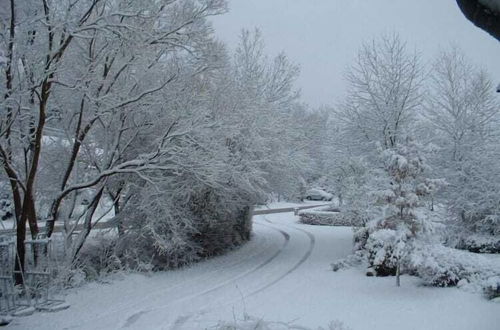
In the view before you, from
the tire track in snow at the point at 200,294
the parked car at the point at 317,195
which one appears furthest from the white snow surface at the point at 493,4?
the parked car at the point at 317,195

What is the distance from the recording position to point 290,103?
27.2m

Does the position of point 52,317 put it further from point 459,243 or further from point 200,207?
point 459,243

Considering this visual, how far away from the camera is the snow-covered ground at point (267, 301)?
7988 millimetres

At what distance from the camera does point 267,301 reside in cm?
984

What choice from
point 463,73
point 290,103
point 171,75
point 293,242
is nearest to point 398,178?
point 171,75

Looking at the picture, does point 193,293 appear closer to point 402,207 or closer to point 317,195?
point 402,207

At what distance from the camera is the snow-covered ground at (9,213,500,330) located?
7.99 m

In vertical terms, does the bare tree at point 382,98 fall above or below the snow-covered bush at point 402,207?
above

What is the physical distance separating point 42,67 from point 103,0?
2582 mm

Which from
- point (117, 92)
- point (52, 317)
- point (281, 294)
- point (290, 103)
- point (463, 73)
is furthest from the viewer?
point (290, 103)

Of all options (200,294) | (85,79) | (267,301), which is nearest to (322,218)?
(200,294)

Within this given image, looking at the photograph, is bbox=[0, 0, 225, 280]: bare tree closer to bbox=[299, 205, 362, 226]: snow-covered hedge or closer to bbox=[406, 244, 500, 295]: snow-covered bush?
bbox=[406, 244, 500, 295]: snow-covered bush

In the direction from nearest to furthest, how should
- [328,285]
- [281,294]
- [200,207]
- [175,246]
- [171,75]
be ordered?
1. [281,294]
2. [328,285]
3. [171,75]
4. [175,246]
5. [200,207]

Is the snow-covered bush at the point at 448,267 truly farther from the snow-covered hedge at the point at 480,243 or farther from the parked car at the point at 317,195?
the parked car at the point at 317,195
